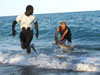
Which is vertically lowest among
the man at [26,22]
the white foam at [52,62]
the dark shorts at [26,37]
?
the white foam at [52,62]

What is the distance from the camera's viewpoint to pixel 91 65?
6.20 metres

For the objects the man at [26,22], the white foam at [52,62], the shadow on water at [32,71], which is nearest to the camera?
the shadow on water at [32,71]

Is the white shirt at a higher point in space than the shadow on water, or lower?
higher

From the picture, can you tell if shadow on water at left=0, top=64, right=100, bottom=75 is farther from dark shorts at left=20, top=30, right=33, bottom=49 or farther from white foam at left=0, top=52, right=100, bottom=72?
dark shorts at left=20, top=30, right=33, bottom=49

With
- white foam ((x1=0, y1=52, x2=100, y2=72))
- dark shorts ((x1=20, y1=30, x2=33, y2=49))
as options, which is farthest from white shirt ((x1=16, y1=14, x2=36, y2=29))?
white foam ((x1=0, y1=52, x2=100, y2=72))

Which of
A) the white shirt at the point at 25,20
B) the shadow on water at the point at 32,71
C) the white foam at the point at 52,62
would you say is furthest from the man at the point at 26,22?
the shadow on water at the point at 32,71

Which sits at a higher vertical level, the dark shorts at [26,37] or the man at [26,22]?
the man at [26,22]

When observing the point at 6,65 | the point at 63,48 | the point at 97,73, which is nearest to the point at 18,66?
the point at 6,65

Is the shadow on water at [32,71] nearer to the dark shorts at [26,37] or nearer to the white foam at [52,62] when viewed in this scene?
the white foam at [52,62]

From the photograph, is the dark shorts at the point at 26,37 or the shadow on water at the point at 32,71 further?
the dark shorts at the point at 26,37

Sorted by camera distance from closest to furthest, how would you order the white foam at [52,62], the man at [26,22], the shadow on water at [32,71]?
1. the shadow on water at [32,71]
2. the white foam at [52,62]
3. the man at [26,22]

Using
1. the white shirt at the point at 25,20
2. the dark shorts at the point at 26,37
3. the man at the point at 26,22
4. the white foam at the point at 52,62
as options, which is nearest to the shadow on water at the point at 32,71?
the white foam at the point at 52,62

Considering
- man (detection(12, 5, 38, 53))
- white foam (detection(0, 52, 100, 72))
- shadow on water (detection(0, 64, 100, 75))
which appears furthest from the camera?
man (detection(12, 5, 38, 53))

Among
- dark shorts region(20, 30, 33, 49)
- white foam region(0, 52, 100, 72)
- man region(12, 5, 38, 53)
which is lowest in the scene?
white foam region(0, 52, 100, 72)
